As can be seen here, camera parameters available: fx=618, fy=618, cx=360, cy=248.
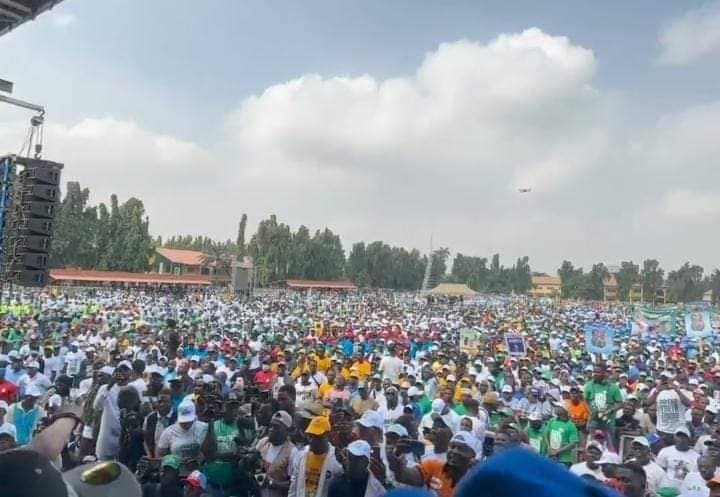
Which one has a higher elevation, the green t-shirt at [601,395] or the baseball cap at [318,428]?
the baseball cap at [318,428]

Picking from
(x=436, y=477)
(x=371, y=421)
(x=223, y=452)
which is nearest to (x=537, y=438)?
(x=371, y=421)

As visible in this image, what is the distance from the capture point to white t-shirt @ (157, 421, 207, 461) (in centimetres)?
544

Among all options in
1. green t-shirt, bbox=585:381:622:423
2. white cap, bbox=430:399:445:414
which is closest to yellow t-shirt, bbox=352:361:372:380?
white cap, bbox=430:399:445:414

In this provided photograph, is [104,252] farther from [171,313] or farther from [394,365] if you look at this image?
[394,365]

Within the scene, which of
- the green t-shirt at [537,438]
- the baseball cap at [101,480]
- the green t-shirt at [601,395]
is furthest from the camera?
the green t-shirt at [601,395]

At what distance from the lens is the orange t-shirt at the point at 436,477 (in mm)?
4430

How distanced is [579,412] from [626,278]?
253 feet

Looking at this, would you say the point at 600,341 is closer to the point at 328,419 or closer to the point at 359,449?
the point at 328,419

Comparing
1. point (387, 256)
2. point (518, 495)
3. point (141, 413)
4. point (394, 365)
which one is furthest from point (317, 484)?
point (387, 256)

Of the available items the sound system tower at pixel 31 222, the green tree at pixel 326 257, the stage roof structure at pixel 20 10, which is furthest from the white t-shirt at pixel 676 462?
the green tree at pixel 326 257

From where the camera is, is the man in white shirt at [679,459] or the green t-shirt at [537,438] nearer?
the man in white shirt at [679,459]

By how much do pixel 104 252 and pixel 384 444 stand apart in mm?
51791

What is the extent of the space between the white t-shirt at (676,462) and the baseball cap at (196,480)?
4.15 metres

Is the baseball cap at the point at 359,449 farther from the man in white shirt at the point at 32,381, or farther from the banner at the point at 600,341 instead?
the banner at the point at 600,341
